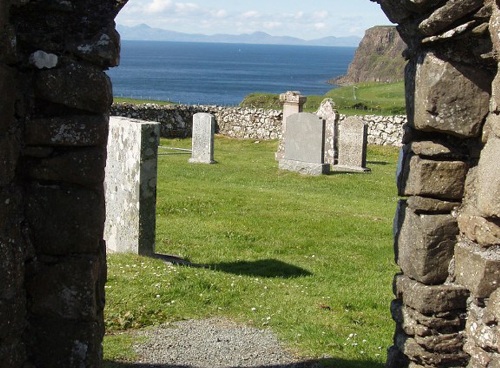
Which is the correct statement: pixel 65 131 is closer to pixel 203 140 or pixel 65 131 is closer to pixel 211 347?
pixel 211 347

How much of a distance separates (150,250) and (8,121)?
20.3ft

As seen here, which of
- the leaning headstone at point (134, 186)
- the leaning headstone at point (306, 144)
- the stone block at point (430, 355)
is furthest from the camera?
the leaning headstone at point (306, 144)

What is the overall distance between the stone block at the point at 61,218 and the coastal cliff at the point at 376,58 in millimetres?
124441

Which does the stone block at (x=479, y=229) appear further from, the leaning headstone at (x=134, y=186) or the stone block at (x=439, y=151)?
the leaning headstone at (x=134, y=186)

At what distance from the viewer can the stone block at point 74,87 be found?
5.52 metres

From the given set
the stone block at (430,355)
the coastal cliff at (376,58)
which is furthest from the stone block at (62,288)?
the coastal cliff at (376,58)

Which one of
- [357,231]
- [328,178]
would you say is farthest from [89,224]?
[328,178]

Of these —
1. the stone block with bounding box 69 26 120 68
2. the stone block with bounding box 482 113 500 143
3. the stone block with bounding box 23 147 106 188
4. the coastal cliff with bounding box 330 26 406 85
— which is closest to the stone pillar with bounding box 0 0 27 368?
the stone block with bounding box 23 147 106 188

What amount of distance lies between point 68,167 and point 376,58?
465 feet

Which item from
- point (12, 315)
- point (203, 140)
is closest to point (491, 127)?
point (12, 315)

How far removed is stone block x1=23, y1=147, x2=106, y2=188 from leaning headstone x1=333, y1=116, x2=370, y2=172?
1714 cm

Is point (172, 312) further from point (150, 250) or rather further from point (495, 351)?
point (495, 351)

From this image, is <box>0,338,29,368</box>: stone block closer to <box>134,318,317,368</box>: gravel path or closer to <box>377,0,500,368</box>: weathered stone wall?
<box>134,318,317,368</box>: gravel path

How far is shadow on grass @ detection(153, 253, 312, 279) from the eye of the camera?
11086 millimetres
